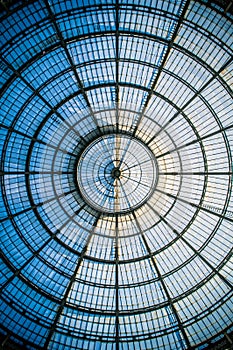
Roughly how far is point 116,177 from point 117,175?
190mm

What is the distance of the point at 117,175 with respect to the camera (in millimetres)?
29609

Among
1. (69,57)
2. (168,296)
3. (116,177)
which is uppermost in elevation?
(69,57)

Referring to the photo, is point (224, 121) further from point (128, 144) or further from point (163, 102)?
point (128, 144)

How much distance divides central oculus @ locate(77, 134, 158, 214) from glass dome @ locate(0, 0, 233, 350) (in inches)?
3.3

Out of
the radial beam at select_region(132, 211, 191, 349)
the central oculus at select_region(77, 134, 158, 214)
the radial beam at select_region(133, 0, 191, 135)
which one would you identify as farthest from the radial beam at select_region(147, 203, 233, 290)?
the radial beam at select_region(133, 0, 191, 135)

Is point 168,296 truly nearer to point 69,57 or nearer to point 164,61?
point 164,61

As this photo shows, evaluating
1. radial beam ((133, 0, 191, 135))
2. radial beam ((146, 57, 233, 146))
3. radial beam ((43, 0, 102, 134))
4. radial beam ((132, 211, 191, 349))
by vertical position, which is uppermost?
radial beam ((43, 0, 102, 134))

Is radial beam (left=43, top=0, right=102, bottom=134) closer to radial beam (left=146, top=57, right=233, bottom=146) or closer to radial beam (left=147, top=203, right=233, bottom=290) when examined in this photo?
radial beam (left=146, top=57, right=233, bottom=146)

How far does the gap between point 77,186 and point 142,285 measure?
9.50m

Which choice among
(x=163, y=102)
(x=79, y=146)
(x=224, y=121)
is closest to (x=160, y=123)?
(x=163, y=102)

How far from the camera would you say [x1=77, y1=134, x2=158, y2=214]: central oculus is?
29.7m

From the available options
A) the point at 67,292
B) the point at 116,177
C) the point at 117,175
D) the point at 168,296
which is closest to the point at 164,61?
the point at 117,175

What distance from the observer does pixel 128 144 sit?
2977cm

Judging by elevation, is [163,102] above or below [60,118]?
below
